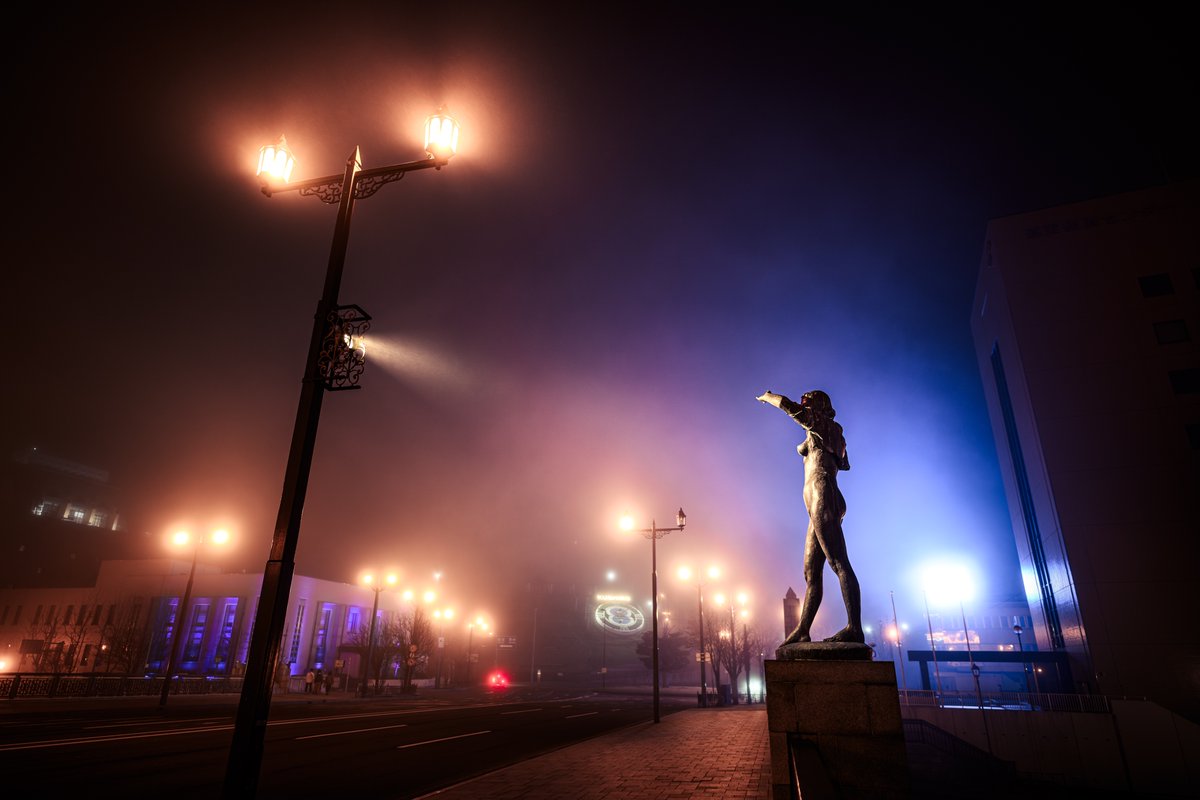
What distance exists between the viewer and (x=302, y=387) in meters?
6.95

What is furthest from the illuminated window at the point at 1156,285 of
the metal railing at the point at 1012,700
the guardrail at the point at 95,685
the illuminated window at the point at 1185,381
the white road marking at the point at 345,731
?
the guardrail at the point at 95,685

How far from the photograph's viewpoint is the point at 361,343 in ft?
24.4

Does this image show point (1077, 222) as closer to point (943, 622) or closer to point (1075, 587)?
point (1075, 587)

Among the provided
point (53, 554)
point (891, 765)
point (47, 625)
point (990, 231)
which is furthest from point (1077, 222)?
point (53, 554)

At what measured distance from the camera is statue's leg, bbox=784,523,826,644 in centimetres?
793

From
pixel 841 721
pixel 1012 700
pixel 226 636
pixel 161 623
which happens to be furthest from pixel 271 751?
pixel 161 623

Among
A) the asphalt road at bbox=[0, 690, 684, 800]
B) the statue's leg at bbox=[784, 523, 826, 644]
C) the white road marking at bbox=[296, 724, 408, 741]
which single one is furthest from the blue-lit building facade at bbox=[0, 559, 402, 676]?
the statue's leg at bbox=[784, 523, 826, 644]

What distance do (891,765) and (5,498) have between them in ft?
434

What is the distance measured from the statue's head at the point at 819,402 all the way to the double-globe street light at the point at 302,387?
249 inches

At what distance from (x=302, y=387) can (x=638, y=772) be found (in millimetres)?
9238

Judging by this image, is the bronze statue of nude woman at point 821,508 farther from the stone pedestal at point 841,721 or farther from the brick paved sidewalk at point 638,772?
the brick paved sidewalk at point 638,772

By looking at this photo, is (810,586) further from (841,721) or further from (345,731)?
(345,731)

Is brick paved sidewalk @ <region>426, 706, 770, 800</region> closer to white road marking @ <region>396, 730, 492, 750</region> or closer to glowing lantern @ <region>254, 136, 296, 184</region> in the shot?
white road marking @ <region>396, 730, 492, 750</region>

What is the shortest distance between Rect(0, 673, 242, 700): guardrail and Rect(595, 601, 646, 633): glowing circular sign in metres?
73.7
